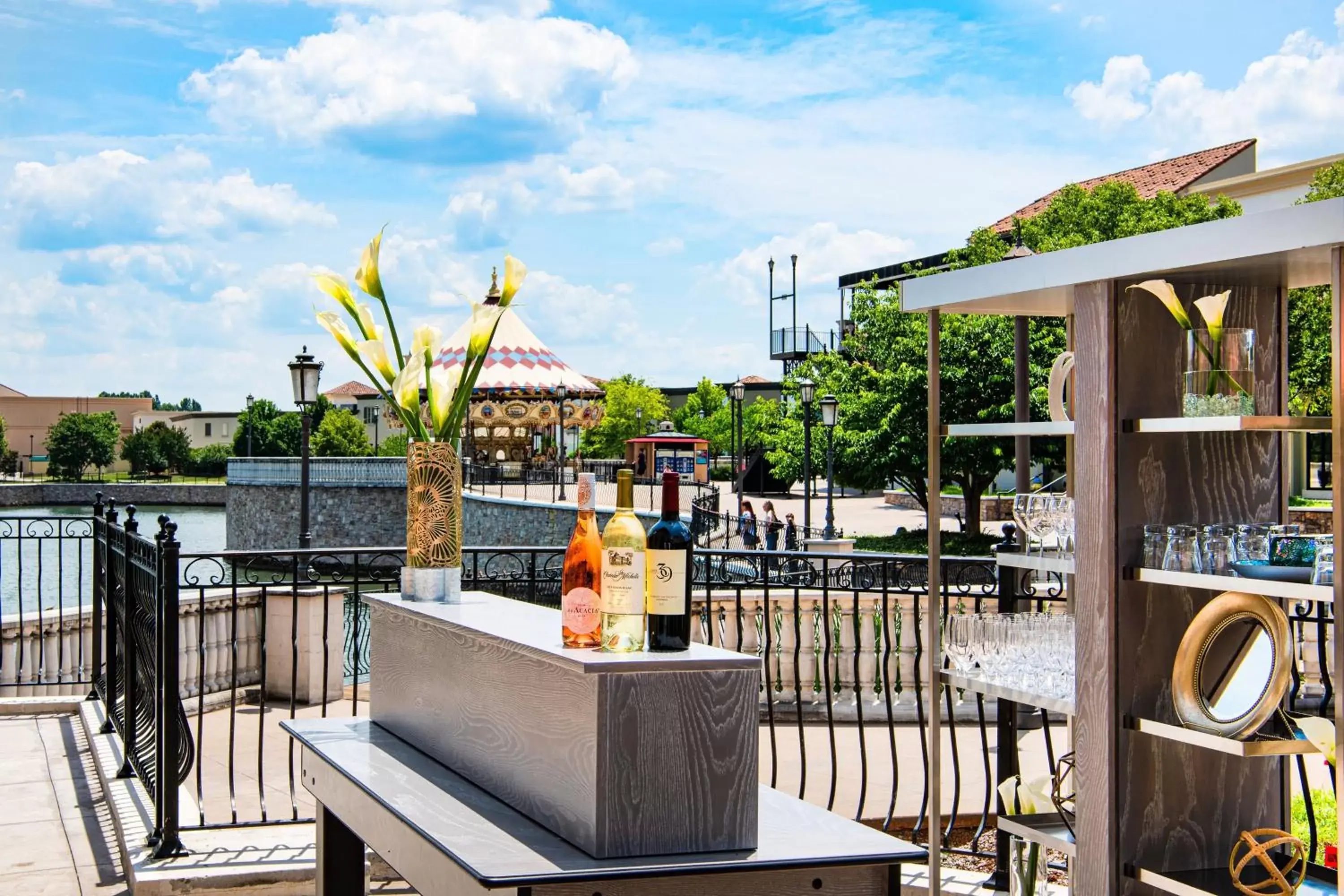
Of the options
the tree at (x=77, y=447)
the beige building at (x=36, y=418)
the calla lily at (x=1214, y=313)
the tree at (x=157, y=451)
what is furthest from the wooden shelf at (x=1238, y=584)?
the beige building at (x=36, y=418)

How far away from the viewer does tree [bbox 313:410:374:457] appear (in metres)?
99.9

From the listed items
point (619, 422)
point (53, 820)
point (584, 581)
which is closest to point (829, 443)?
point (53, 820)

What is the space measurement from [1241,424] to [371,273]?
8.02ft

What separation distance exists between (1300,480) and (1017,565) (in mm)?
36775

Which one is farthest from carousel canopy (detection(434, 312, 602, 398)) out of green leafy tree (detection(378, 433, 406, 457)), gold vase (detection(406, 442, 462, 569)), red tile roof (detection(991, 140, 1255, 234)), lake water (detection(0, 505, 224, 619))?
gold vase (detection(406, 442, 462, 569))

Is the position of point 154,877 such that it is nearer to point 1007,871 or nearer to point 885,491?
point 1007,871

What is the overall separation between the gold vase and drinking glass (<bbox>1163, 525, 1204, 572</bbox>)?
1.96 m

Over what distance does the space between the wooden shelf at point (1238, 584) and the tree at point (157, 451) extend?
118 meters

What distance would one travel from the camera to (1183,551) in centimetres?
332

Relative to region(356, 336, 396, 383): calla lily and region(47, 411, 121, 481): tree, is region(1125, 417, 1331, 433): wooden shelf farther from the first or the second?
region(47, 411, 121, 481): tree

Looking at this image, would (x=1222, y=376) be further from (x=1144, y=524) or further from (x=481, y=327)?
(x=481, y=327)

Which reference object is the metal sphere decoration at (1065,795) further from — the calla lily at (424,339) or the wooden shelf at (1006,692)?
the calla lily at (424,339)

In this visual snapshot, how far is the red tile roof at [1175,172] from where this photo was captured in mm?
43656

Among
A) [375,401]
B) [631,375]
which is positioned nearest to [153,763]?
[631,375]
